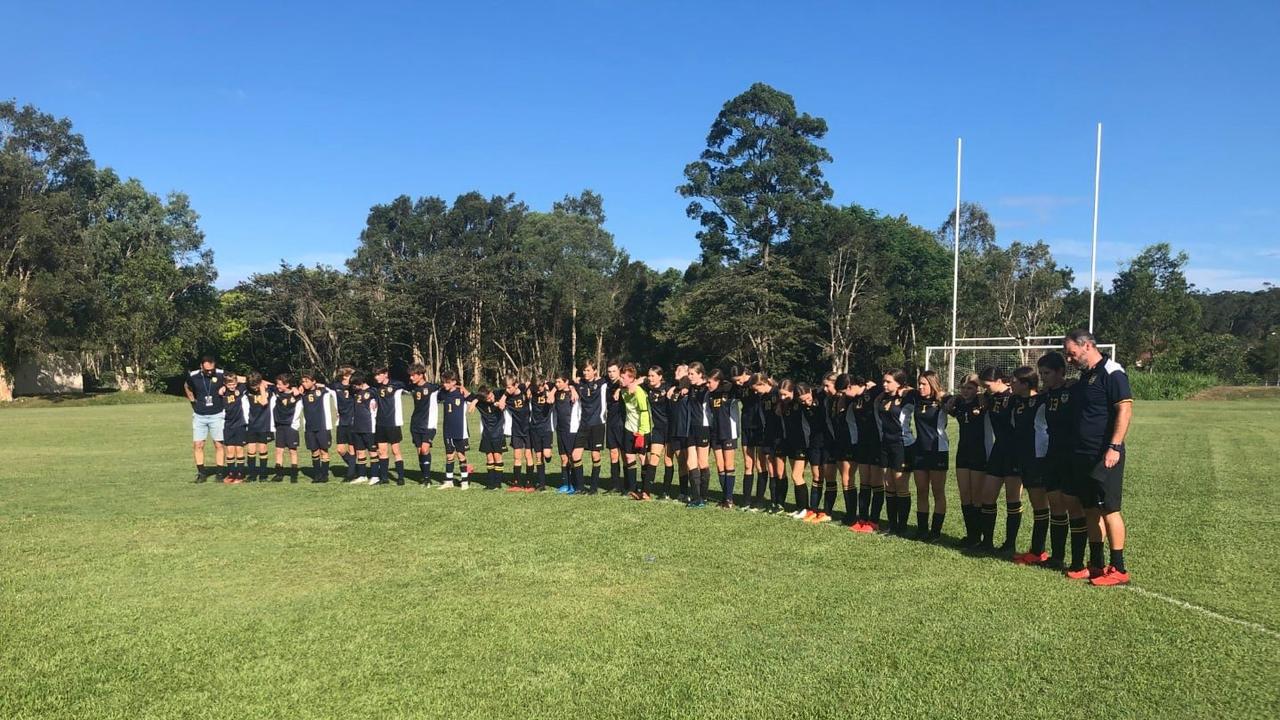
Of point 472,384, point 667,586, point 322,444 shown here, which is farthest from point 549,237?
point 667,586

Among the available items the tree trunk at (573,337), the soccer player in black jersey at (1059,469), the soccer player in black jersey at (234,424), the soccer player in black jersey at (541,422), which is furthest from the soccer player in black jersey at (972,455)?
the tree trunk at (573,337)

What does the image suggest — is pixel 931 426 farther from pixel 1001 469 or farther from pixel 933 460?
pixel 1001 469

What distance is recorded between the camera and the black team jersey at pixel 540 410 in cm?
1186

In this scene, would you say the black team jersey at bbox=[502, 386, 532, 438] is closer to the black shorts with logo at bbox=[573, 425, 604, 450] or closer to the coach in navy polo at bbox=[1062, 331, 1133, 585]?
the black shorts with logo at bbox=[573, 425, 604, 450]

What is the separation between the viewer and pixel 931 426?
26.1 ft

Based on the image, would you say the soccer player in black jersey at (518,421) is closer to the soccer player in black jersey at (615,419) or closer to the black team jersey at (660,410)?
the soccer player in black jersey at (615,419)

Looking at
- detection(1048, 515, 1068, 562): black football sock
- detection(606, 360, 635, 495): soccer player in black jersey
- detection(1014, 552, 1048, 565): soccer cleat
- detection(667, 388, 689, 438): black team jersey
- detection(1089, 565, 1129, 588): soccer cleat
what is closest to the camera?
detection(1089, 565, 1129, 588): soccer cleat

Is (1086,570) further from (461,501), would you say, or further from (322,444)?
(322,444)

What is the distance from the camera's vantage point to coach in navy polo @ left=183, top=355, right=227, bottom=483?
1249cm

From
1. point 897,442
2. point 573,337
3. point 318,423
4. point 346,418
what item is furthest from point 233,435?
point 573,337

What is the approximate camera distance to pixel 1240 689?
13.8ft

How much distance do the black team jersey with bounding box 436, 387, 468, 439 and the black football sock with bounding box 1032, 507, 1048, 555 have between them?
26.4ft

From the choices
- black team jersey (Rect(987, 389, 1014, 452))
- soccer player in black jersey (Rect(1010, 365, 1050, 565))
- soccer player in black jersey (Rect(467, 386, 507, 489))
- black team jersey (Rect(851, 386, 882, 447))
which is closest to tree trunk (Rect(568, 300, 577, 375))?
soccer player in black jersey (Rect(467, 386, 507, 489))

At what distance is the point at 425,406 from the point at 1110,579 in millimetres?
9722
